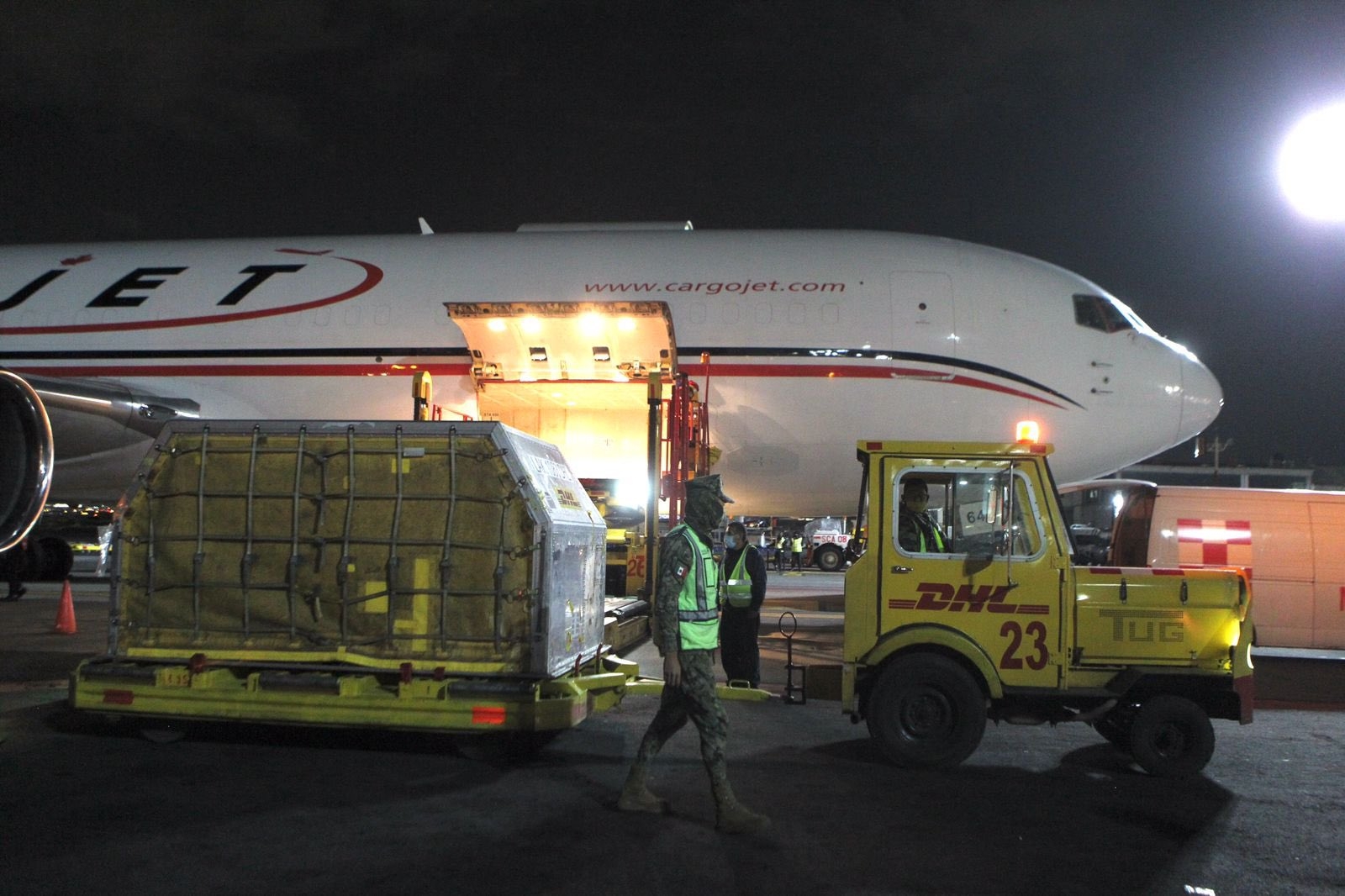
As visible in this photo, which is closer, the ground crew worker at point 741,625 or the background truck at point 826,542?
the ground crew worker at point 741,625

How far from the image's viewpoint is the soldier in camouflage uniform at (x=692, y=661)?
4727 mm

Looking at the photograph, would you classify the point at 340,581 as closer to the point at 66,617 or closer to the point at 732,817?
the point at 732,817

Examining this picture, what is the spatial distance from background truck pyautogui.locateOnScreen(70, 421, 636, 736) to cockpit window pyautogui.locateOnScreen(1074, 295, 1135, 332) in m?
9.07

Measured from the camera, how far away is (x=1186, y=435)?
41.2ft

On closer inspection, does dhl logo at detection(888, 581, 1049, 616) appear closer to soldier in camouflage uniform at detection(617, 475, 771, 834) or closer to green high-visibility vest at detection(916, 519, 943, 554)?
green high-visibility vest at detection(916, 519, 943, 554)

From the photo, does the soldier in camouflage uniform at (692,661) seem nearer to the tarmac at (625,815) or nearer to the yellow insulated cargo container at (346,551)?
the tarmac at (625,815)

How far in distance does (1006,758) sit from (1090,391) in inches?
280

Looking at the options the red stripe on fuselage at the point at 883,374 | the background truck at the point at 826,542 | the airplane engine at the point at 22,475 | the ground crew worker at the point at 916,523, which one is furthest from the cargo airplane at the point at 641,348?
the background truck at the point at 826,542

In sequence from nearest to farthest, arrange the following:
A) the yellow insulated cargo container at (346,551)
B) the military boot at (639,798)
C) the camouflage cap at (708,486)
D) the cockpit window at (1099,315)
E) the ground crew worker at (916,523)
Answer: the military boot at (639,798)
the camouflage cap at (708,486)
the yellow insulated cargo container at (346,551)
the ground crew worker at (916,523)
the cockpit window at (1099,315)

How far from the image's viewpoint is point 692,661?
4836 millimetres

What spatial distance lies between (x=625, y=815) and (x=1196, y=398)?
1044 cm

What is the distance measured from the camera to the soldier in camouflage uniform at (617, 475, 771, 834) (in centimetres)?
473

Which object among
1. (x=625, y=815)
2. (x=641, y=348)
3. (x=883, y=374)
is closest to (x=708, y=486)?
(x=625, y=815)

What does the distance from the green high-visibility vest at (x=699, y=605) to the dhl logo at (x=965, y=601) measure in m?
1.67
